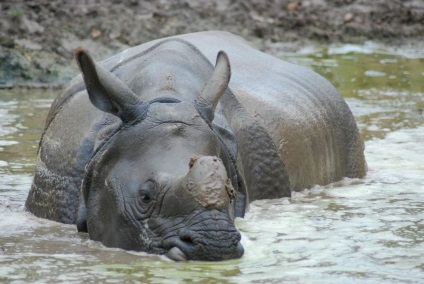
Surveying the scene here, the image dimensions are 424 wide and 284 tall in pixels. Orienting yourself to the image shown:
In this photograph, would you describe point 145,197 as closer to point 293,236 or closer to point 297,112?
point 293,236

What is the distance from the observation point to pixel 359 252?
635 cm

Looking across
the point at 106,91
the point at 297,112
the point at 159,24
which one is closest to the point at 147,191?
the point at 106,91

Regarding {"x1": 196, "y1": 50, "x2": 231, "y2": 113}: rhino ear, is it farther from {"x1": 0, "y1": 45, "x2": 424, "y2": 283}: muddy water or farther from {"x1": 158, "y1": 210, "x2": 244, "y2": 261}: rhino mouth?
{"x1": 158, "y1": 210, "x2": 244, "y2": 261}: rhino mouth

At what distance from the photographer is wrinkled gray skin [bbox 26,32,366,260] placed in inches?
236

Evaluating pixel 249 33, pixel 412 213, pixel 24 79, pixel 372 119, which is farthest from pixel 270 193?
pixel 249 33

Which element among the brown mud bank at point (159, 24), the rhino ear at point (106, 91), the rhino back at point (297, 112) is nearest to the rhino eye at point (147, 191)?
the rhino ear at point (106, 91)

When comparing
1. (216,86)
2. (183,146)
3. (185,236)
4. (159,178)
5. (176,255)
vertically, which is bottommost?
(176,255)

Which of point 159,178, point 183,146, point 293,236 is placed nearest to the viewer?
point 159,178

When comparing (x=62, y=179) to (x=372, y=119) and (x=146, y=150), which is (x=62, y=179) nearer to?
(x=146, y=150)

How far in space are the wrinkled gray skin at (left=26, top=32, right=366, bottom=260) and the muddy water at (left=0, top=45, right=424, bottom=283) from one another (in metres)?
0.13

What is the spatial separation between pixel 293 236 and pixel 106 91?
4.49 ft

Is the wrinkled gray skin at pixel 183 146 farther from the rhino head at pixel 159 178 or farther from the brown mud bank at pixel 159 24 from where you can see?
the brown mud bank at pixel 159 24

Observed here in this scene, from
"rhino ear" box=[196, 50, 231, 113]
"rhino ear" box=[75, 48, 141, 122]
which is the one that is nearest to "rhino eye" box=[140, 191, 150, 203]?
"rhino ear" box=[75, 48, 141, 122]

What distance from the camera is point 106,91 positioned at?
644cm
